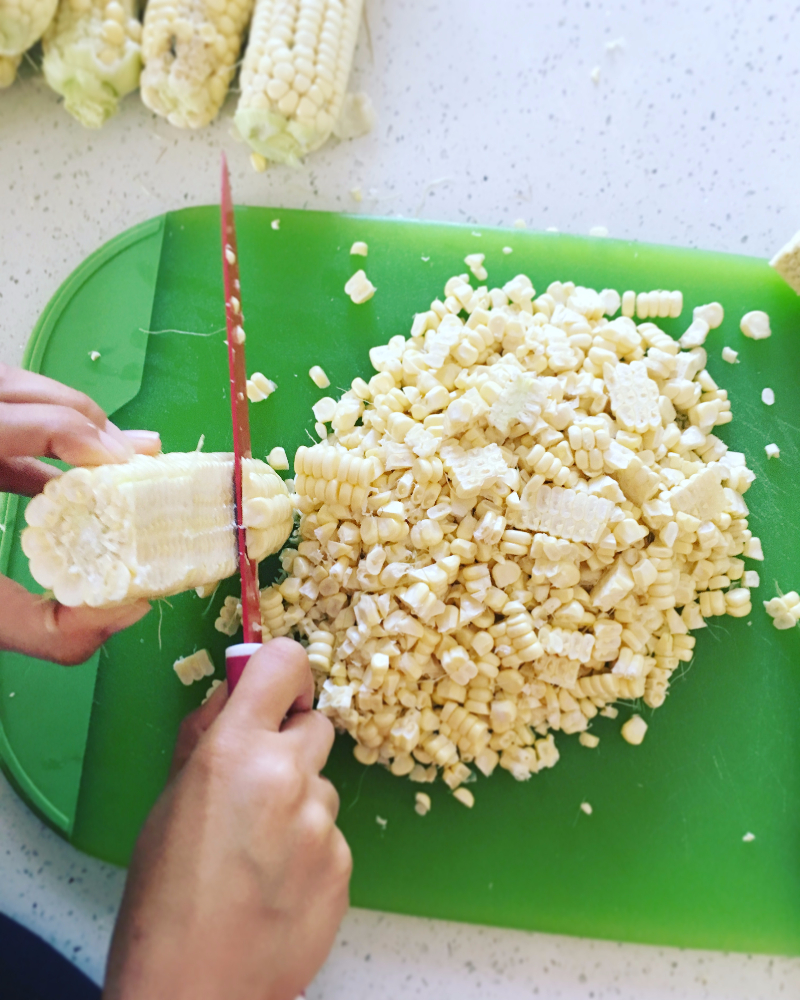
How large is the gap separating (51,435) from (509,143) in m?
1.09

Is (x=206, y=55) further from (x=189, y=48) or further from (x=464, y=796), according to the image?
(x=464, y=796)

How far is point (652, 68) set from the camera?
1.57 meters

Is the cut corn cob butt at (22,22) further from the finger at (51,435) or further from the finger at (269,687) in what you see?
the finger at (269,687)

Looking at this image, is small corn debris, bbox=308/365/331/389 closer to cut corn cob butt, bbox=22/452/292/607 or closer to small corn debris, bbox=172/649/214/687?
cut corn cob butt, bbox=22/452/292/607

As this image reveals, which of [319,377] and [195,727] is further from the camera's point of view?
[319,377]

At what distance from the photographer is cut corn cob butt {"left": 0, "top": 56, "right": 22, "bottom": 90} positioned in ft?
4.85

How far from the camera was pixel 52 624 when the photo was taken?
41.0 inches

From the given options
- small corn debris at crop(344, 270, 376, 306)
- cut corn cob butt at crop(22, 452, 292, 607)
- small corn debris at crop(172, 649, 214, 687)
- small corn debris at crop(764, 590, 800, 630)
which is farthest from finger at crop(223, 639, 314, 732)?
small corn debris at crop(764, 590, 800, 630)

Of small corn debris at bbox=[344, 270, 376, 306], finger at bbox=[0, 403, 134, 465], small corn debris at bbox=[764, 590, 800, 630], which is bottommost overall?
finger at bbox=[0, 403, 134, 465]

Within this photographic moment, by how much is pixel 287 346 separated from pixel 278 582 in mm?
429

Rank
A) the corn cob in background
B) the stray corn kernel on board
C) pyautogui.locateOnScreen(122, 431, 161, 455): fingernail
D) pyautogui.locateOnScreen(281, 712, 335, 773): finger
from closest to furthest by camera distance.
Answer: pyautogui.locateOnScreen(281, 712, 335, 773): finger < pyautogui.locateOnScreen(122, 431, 161, 455): fingernail < the stray corn kernel on board < the corn cob in background

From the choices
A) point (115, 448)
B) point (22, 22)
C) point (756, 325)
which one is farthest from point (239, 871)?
point (22, 22)

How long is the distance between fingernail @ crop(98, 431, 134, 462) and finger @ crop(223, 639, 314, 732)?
322mm

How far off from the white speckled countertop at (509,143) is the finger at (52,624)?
61 cm
